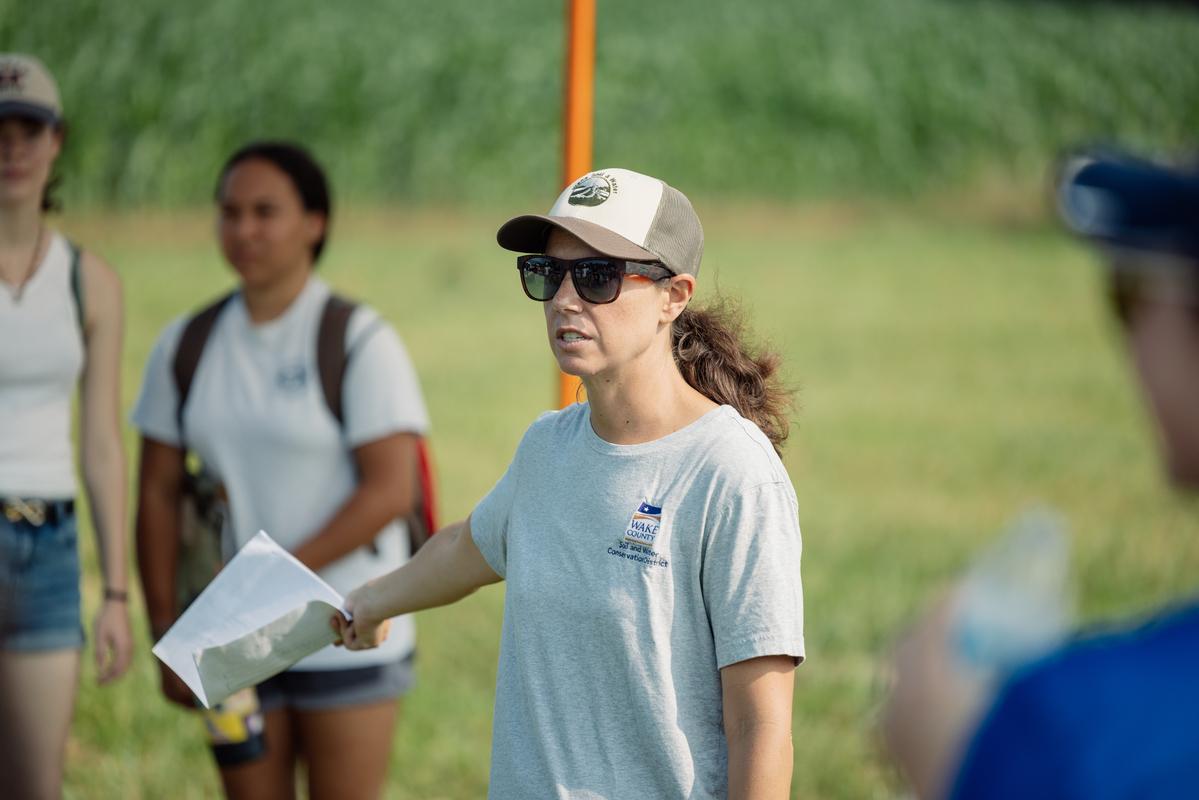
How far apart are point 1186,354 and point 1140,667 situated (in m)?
0.24

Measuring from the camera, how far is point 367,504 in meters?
3.09

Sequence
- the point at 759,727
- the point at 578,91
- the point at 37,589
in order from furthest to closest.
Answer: the point at 578,91 → the point at 37,589 → the point at 759,727

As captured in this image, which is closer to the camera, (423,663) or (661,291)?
(661,291)

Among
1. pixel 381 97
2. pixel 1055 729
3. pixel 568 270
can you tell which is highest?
pixel 381 97

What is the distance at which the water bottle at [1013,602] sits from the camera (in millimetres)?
1062

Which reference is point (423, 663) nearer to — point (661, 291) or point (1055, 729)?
point (661, 291)

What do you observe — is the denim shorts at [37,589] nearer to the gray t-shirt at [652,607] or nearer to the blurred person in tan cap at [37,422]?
the blurred person in tan cap at [37,422]

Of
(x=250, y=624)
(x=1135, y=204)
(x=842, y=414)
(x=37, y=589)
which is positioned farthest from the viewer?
(x=842, y=414)

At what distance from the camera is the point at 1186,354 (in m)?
1.04

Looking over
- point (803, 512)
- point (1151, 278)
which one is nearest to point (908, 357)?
point (803, 512)

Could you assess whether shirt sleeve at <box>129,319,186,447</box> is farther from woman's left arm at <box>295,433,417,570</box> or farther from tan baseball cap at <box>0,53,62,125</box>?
tan baseball cap at <box>0,53,62,125</box>

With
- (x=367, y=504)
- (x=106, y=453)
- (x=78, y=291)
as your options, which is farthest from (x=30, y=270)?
(x=367, y=504)

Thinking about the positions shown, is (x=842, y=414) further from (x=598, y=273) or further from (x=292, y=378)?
(x=598, y=273)

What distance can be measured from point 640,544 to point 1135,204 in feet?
3.48
